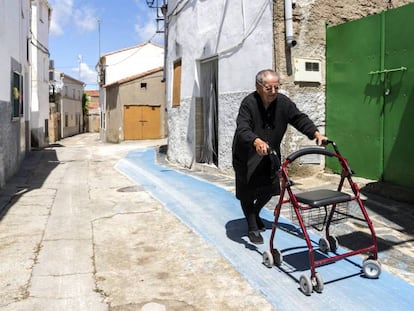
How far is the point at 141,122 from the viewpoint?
84.8ft

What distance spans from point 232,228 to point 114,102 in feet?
74.0

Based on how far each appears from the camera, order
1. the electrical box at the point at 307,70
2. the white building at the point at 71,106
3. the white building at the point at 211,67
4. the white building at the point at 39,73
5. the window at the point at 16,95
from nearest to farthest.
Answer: the electrical box at the point at 307,70 < the white building at the point at 211,67 < the window at the point at 16,95 < the white building at the point at 39,73 < the white building at the point at 71,106

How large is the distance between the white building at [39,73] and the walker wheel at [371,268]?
18061 mm

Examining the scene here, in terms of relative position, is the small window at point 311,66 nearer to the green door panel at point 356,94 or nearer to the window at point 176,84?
the green door panel at point 356,94

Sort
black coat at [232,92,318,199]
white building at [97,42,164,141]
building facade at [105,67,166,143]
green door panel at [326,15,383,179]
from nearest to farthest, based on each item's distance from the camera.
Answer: black coat at [232,92,318,199] → green door panel at [326,15,383,179] → building facade at [105,67,166,143] → white building at [97,42,164,141]

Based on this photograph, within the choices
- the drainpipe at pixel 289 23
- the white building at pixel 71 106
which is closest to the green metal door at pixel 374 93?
the drainpipe at pixel 289 23

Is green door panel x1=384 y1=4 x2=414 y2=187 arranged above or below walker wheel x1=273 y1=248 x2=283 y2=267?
above

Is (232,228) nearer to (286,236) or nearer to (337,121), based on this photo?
(286,236)

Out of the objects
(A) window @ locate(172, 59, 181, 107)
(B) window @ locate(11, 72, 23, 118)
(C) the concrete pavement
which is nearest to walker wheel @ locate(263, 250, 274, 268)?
(C) the concrete pavement

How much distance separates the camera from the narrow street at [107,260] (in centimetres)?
326

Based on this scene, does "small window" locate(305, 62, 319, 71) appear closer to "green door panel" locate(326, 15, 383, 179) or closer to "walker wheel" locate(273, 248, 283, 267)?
"green door panel" locate(326, 15, 383, 179)

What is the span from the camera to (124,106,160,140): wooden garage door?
83.7 ft

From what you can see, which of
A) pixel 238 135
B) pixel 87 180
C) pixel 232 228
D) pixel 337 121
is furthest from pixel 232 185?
pixel 238 135

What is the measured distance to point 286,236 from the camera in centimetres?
479
